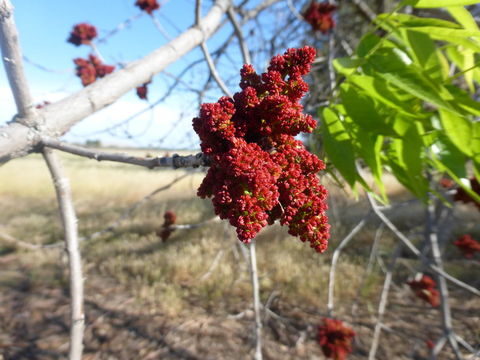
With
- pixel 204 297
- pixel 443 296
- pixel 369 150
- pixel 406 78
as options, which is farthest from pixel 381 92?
pixel 204 297

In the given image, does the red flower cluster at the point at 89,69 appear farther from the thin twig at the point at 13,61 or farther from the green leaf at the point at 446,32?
the green leaf at the point at 446,32

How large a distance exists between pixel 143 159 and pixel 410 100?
932mm

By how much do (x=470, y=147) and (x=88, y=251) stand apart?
967 cm

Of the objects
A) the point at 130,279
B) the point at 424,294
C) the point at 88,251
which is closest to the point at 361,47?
the point at 424,294

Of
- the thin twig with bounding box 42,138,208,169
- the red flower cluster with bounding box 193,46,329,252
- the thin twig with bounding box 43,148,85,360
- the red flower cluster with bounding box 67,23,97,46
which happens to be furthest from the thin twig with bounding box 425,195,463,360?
the red flower cluster with bounding box 67,23,97,46

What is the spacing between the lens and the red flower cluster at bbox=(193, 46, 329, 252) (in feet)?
2.60

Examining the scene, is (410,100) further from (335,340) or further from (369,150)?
(335,340)

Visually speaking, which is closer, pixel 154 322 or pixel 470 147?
pixel 470 147

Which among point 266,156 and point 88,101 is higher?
point 88,101

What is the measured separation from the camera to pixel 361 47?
1185 mm

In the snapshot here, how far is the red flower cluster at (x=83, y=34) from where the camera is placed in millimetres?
3611

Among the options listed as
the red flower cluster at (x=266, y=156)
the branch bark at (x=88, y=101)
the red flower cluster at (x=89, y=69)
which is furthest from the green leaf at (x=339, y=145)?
the red flower cluster at (x=89, y=69)

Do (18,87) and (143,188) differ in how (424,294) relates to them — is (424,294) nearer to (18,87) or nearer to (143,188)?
(18,87)

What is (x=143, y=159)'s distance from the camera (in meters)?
1.06
